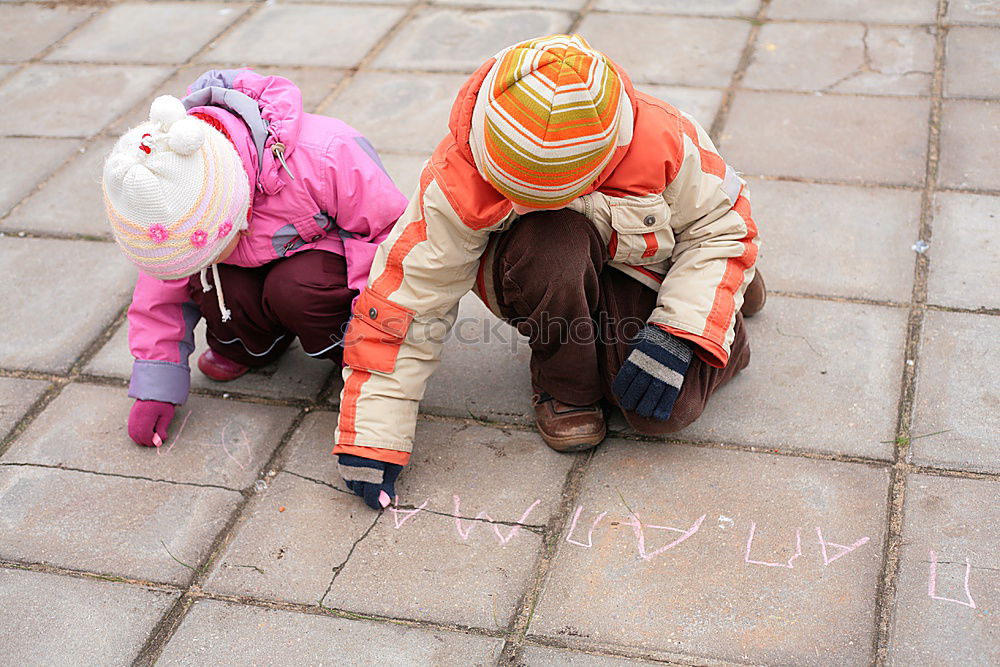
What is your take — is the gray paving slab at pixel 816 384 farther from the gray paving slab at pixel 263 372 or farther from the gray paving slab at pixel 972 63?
the gray paving slab at pixel 972 63

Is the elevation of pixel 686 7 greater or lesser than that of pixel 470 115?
lesser

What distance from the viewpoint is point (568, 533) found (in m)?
2.08

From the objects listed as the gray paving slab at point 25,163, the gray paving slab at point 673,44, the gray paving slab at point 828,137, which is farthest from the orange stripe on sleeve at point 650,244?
the gray paving slab at point 25,163

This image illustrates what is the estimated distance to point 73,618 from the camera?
1987 mm

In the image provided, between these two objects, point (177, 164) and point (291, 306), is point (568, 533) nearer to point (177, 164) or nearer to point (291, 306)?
point (291, 306)

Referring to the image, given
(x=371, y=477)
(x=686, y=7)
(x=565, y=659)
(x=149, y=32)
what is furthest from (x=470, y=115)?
(x=149, y=32)

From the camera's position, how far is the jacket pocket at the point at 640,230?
6.66 feet

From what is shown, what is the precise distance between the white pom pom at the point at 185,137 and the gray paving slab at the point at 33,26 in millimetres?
2809

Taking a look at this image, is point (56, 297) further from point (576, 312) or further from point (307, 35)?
point (307, 35)

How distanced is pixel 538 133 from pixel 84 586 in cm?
126

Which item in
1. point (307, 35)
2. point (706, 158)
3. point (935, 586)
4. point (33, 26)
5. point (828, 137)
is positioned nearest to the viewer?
point (935, 586)

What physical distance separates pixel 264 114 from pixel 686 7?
8.13 feet

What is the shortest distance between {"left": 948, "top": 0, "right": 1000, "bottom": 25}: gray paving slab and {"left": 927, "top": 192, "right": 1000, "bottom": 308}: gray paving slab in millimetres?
1286

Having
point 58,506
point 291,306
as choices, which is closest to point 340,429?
point 291,306
